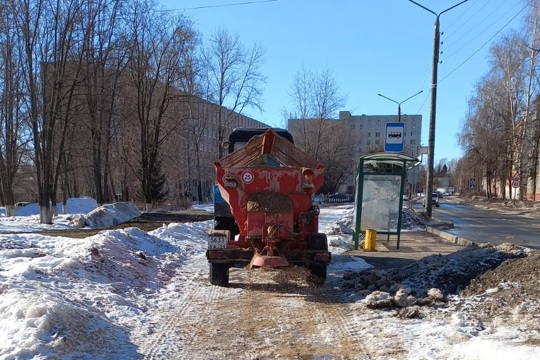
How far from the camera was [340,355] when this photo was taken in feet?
16.4

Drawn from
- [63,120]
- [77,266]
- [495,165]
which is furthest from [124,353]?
[495,165]

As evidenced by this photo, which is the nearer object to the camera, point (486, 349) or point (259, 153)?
point (486, 349)

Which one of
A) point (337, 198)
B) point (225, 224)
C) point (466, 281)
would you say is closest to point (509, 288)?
point (466, 281)

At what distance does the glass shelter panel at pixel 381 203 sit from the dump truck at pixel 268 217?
6.76 meters

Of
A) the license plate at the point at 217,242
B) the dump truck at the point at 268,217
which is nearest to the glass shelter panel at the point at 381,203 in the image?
the dump truck at the point at 268,217

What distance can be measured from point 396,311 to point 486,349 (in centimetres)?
203

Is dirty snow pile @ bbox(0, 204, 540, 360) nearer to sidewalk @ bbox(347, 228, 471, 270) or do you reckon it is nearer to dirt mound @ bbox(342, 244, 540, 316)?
dirt mound @ bbox(342, 244, 540, 316)

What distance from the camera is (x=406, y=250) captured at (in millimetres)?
14023

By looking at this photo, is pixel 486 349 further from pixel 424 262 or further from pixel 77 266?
pixel 77 266

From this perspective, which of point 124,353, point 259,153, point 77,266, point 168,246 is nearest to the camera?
point 124,353

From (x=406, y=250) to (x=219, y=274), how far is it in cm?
741

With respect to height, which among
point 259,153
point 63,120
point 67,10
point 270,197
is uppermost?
point 67,10

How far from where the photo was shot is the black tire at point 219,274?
848 cm

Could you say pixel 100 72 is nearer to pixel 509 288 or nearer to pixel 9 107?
pixel 9 107
